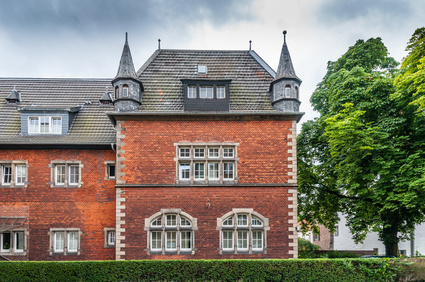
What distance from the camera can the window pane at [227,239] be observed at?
1808 centimetres

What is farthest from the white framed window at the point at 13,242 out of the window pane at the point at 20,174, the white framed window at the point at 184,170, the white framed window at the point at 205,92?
the white framed window at the point at 205,92

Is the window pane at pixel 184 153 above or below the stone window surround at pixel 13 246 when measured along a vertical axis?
above

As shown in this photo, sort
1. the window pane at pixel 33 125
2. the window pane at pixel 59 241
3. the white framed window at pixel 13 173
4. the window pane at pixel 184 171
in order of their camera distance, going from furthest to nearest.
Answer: the window pane at pixel 33 125, the white framed window at pixel 13 173, the window pane at pixel 59 241, the window pane at pixel 184 171

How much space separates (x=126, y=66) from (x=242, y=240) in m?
10.4

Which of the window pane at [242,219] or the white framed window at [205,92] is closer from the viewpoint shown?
the window pane at [242,219]

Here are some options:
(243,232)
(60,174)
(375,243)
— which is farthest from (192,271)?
(375,243)

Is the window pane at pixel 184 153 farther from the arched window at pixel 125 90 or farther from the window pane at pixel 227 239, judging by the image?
the window pane at pixel 227 239

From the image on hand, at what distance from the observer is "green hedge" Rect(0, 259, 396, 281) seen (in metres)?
15.3

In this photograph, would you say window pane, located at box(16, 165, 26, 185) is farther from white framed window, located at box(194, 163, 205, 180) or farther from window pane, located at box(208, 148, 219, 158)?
window pane, located at box(208, 148, 219, 158)

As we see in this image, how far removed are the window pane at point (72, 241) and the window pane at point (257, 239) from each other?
367 inches

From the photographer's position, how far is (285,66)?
1947cm

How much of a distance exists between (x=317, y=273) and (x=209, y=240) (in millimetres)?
5140

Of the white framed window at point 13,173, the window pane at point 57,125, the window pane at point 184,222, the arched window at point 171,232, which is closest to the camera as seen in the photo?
the arched window at point 171,232

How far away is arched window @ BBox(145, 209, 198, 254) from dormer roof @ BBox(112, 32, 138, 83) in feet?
22.6
